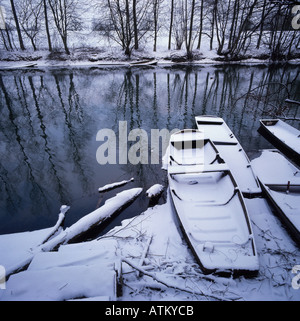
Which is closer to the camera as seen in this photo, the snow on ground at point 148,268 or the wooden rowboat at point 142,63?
the snow on ground at point 148,268

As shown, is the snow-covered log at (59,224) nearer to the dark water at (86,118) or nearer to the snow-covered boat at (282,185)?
the dark water at (86,118)

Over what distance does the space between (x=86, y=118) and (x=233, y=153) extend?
27.1 feet

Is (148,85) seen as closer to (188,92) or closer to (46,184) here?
(188,92)

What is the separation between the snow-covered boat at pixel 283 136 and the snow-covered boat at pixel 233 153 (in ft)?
6.68

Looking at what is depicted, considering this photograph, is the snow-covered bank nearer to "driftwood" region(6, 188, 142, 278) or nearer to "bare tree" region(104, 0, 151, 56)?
"bare tree" region(104, 0, 151, 56)

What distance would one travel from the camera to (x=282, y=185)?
5961mm

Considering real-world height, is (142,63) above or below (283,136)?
above

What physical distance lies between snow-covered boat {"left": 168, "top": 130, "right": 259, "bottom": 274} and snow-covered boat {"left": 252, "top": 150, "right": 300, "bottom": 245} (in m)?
1.09

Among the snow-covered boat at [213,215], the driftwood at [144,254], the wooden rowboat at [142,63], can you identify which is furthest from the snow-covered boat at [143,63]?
the driftwood at [144,254]

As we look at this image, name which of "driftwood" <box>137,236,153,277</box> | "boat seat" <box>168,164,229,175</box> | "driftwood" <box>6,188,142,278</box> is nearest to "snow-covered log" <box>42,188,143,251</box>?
"driftwood" <box>6,188,142,278</box>

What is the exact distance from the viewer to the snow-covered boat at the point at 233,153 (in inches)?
237

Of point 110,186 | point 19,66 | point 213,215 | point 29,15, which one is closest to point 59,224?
point 110,186

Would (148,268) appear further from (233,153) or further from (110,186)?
(233,153)
